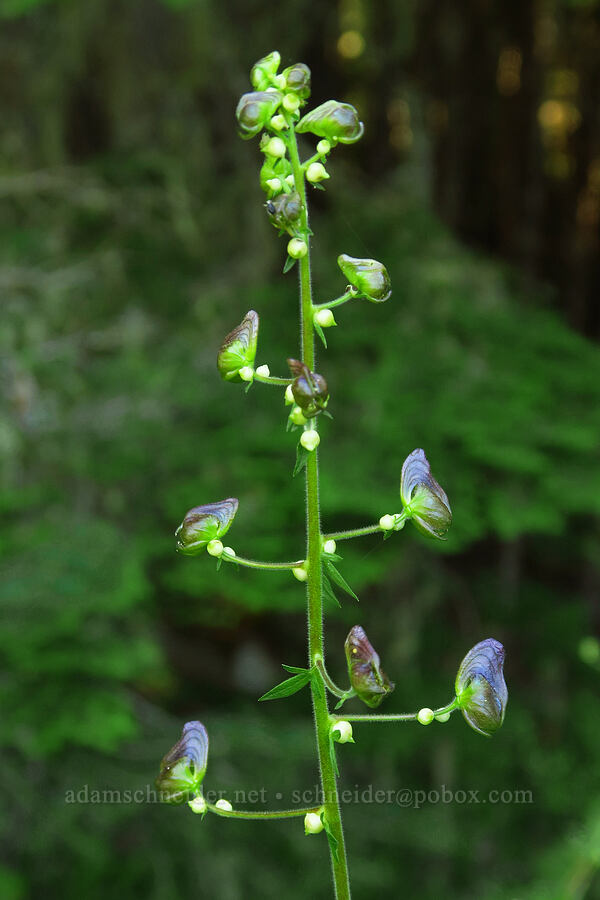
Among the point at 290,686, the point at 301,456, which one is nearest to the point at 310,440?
the point at 301,456

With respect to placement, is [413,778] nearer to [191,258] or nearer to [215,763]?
[215,763]

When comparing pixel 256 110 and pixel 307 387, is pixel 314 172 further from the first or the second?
pixel 307 387

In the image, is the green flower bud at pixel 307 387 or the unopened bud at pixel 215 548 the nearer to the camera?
the green flower bud at pixel 307 387

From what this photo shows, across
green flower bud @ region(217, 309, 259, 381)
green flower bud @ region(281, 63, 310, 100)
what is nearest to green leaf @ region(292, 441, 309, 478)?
green flower bud @ region(217, 309, 259, 381)

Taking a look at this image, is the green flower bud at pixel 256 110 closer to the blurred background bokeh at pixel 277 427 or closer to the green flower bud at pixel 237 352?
the green flower bud at pixel 237 352

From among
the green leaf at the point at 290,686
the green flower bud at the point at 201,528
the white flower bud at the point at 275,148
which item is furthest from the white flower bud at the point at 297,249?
the green leaf at the point at 290,686

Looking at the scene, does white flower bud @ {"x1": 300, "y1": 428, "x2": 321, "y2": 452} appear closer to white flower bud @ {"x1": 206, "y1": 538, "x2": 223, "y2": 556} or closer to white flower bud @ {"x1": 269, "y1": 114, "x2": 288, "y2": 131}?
white flower bud @ {"x1": 206, "y1": 538, "x2": 223, "y2": 556}

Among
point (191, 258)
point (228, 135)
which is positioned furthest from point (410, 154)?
point (191, 258)
